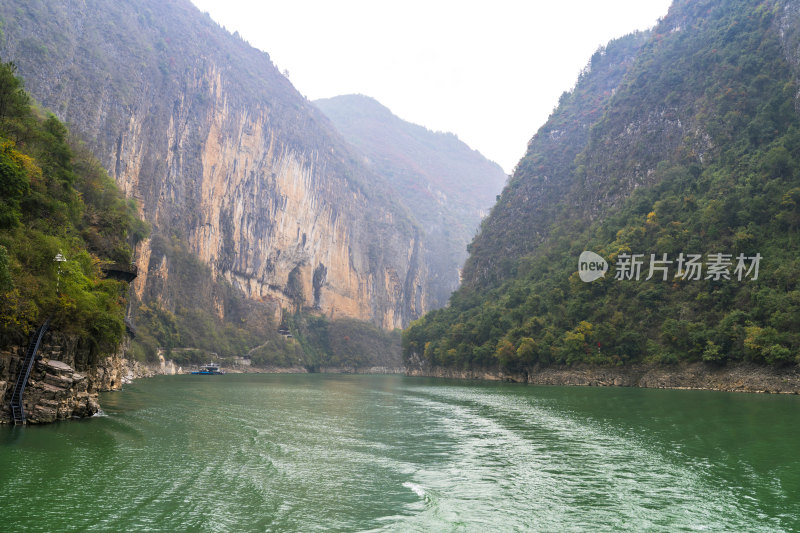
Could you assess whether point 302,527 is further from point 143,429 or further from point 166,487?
point 143,429

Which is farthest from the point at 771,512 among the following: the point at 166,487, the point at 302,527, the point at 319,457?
the point at 166,487

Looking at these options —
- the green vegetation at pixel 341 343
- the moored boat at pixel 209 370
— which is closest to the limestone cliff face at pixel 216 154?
the green vegetation at pixel 341 343

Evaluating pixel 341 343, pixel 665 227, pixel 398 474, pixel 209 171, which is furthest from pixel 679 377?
pixel 341 343

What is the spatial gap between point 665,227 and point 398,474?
5338 cm

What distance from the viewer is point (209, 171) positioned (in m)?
119

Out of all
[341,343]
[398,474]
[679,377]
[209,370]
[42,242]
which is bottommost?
[209,370]

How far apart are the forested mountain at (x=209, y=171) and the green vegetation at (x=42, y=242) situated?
→ 49.5 m

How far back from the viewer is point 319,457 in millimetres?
16656

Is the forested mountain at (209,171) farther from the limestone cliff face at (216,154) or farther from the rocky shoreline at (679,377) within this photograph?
the rocky shoreline at (679,377)

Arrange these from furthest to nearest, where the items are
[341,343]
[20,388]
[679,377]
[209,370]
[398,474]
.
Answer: [341,343]
[209,370]
[679,377]
[20,388]
[398,474]

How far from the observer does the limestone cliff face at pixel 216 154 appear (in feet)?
290

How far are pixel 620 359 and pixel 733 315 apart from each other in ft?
38.0

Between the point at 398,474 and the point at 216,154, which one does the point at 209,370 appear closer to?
the point at 216,154

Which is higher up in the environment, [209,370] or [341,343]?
[341,343]
